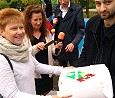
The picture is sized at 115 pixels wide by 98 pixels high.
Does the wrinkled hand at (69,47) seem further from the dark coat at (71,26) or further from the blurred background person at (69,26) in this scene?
the dark coat at (71,26)

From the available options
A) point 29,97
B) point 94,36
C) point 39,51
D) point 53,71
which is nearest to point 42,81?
point 39,51

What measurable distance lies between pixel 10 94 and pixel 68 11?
3013 mm

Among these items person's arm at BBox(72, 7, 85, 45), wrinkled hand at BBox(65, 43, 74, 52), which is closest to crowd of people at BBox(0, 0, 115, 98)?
wrinkled hand at BBox(65, 43, 74, 52)

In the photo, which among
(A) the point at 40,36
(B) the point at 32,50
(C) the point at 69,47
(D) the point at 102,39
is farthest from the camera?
(C) the point at 69,47

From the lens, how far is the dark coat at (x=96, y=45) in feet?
8.59

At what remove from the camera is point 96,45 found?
2.87 m

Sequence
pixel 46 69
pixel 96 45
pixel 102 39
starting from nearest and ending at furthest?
1. pixel 102 39
2. pixel 96 45
3. pixel 46 69

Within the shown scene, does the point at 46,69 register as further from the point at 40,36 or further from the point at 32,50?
the point at 40,36

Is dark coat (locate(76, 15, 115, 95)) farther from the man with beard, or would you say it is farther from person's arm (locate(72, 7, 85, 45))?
person's arm (locate(72, 7, 85, 45))

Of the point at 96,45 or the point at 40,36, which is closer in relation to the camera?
the point at 96,45

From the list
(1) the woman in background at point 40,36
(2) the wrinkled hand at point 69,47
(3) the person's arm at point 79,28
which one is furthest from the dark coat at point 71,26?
(1) the woman in background at point 40,36

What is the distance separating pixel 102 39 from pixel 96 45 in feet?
0.49

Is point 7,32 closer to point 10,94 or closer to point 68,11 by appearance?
point 10,94

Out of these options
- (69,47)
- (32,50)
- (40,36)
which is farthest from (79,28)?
(32,50)
